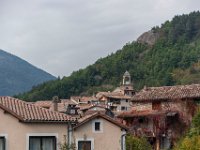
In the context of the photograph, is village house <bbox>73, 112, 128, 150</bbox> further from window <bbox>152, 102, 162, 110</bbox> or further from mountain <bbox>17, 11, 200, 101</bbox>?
mountain <bbox>17, 11, 200, 101</bbox>

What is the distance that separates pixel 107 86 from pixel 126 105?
62.9 meters

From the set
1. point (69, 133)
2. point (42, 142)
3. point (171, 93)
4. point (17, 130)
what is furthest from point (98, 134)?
point (171, 93)

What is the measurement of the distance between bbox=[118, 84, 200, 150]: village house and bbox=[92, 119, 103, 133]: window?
1829cm

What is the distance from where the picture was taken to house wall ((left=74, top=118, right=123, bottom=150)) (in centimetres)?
2873

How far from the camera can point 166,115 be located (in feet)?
155

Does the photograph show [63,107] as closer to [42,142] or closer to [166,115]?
[166,115]

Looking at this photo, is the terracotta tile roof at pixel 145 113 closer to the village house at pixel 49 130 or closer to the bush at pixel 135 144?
the bush at pixel 135 144

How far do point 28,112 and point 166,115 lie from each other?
838 inches

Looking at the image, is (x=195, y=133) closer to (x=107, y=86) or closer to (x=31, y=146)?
(x=31, y=146)

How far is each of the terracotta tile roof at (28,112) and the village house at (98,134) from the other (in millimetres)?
1169

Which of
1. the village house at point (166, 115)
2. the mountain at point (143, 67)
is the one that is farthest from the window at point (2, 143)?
the mountain at point (143, 67)

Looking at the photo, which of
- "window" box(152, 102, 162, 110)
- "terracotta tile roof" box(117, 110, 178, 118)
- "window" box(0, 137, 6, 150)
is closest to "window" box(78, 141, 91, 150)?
"window" box(0, 137, 6, 150)

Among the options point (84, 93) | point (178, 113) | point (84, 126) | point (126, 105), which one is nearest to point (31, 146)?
point (84, 126)

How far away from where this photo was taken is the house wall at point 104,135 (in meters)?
28.7
